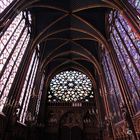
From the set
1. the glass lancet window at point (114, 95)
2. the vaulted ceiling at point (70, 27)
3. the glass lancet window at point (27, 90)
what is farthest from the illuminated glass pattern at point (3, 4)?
the glass lancet window at point (114, 95)

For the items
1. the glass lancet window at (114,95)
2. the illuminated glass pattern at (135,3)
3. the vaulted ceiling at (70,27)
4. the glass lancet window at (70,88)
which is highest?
the vaulted ceiling at (70,27)

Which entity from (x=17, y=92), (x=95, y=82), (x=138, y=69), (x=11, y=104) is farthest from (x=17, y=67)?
(x=95, y=82)

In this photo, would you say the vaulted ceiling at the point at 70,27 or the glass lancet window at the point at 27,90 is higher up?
the vaulted ceiling at the point at 70,27

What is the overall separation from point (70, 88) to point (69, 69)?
2899 mm

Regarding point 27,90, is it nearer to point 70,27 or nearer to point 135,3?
point 70,27

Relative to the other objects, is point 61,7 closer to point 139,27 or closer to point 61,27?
point 61,27

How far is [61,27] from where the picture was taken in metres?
15.8

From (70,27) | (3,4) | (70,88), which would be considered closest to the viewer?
(3,4)

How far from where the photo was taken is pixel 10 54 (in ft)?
32.6

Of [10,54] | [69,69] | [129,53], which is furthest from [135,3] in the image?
[69,69]

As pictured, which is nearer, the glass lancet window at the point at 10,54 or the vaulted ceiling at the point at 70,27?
the glass lancet window at the point at 10,54

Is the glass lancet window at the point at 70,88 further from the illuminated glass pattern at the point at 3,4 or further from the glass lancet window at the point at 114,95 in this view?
the illuminated glass pattern at the point at 3,4

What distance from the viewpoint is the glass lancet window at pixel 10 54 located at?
30.1 ft

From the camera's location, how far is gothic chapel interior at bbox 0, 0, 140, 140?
Answer: 9.83 metres
